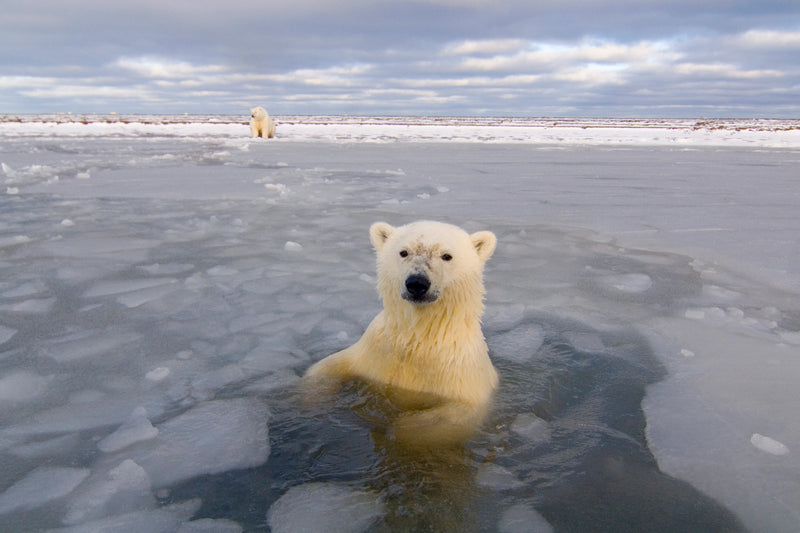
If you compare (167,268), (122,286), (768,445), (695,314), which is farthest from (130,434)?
(695,314)

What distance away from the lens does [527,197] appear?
7875 mm

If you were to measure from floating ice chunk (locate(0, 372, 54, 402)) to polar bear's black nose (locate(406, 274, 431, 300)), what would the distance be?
66.4 inches

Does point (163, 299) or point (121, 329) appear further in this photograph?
point (163, 299)

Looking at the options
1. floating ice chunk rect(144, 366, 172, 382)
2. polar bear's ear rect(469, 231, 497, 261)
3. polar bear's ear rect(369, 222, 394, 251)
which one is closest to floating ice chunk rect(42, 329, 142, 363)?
floating ice chunk rect(144, 366, 172, 382)

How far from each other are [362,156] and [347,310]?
11289mm

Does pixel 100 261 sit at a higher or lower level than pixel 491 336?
higher

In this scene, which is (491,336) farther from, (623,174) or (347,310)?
(623,174)

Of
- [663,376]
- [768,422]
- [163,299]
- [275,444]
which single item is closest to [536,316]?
[663,376]

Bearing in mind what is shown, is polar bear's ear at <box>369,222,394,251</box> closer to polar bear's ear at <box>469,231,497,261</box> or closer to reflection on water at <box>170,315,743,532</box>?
polar bear's ear at <box>469,231,497,261</box>

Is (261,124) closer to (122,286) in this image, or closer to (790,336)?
(122,286)

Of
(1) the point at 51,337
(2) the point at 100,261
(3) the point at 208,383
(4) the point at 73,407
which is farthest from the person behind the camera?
(2) the point at 100,261

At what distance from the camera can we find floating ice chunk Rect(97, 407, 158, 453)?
2154 mm

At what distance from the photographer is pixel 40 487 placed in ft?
6.22

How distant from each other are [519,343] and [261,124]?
2011 centimetres
